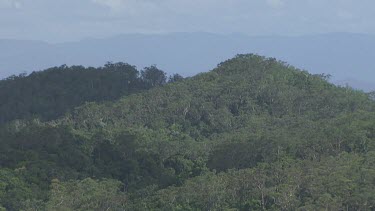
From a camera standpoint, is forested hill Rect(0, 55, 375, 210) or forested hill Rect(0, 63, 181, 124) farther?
forested hill Rect(0, 63, 181, 124)

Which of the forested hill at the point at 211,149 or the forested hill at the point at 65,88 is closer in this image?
the forested hill at the point at 211,149

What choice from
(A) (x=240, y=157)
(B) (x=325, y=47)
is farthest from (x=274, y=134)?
(B) (x=325, y=47)

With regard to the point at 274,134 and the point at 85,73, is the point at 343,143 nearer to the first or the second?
the point at 274,134

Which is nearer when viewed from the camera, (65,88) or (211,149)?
(211,149)
